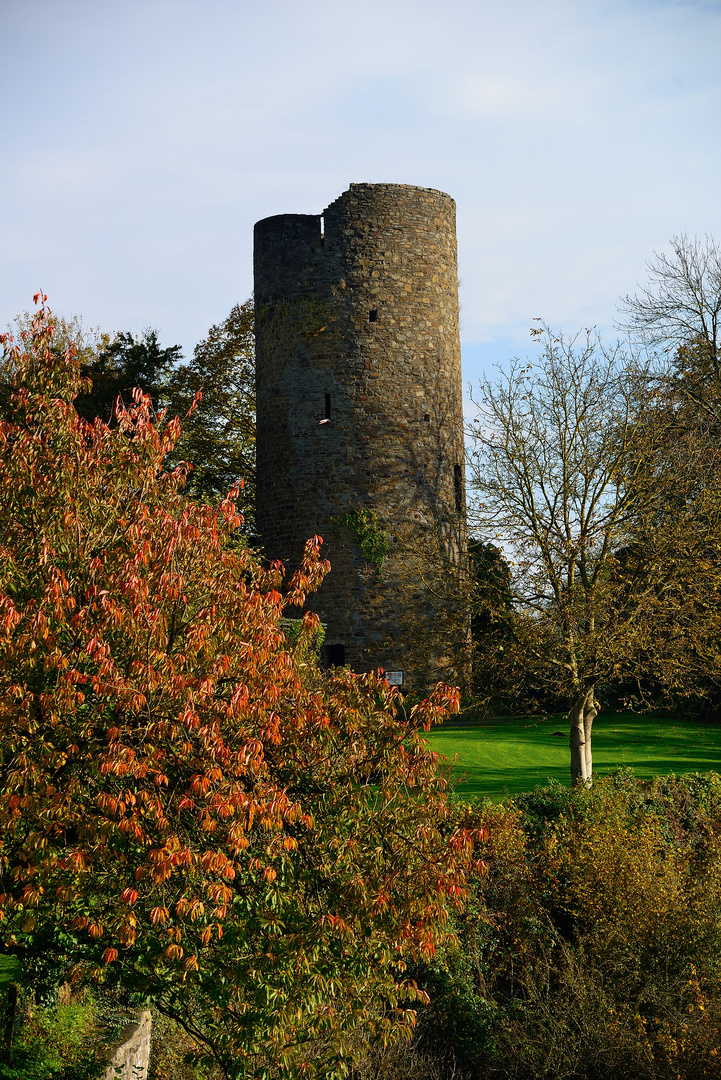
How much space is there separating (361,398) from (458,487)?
2.81 meters

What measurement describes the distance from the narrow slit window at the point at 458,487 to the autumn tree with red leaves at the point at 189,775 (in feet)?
44.7

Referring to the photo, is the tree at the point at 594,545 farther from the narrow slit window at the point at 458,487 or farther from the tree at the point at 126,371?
the tree at the point at 126,371

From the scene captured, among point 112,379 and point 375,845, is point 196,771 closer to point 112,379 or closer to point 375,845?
point 375,845

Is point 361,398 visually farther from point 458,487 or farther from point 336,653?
point 336,653

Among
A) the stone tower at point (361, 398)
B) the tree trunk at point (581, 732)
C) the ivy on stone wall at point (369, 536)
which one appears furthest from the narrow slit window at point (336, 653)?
the tree trunk at point (581, 732)

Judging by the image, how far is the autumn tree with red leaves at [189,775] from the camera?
15.8ft

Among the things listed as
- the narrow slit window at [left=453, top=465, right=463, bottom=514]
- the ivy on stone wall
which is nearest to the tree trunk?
the ivy on stone wall

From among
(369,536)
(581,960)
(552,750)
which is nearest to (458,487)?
(369,536)

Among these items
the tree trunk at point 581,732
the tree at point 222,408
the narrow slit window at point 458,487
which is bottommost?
the tree trunk at point 581,732

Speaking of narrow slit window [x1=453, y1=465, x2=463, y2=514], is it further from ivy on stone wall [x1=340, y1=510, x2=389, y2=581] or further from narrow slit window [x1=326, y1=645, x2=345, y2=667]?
narrow slit window [x1=326, y1=645, x2=345, y2=667]

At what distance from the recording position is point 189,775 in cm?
526

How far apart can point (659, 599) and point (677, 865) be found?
12.9ft

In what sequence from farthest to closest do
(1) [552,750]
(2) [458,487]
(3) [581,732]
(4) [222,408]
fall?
(4) [222,408] < (2) [458,487] < (1) [552,750] < (3) [581,732]

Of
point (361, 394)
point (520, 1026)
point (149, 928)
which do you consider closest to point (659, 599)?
point (520, 1026)
